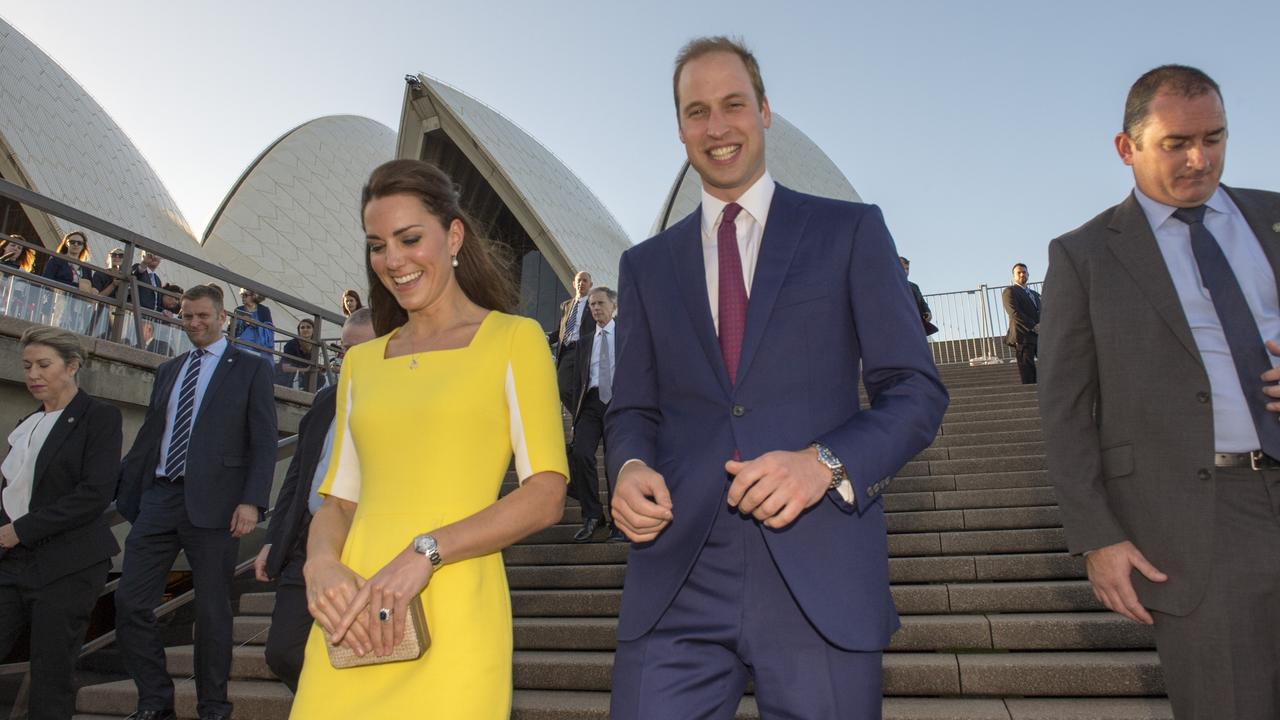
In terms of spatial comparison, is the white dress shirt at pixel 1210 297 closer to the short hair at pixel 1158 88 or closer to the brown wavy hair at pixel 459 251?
the short hair at pixel 1158 88

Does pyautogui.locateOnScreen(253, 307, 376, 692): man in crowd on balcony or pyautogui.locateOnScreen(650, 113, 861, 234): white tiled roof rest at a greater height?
pyautogui.locateOnScreen(650, 113, 861, 234): white tiled roof

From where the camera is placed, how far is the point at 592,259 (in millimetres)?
22609

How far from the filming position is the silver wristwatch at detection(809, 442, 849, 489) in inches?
55.4

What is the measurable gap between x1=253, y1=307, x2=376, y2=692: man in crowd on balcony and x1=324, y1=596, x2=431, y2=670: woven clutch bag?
1777 mm

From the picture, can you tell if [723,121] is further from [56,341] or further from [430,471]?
[56,341]

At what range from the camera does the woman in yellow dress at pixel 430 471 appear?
149cm

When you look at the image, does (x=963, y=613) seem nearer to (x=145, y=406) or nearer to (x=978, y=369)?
(x=145, y=406)

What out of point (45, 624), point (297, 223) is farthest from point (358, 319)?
point (297, 223)

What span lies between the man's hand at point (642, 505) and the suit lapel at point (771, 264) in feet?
0.82

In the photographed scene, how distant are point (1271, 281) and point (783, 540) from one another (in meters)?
1.31

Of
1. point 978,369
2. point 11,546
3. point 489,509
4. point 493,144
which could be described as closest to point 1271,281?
point 489,509

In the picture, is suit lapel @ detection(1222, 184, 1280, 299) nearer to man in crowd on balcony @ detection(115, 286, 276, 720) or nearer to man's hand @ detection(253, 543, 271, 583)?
man's hand @ detection(253, 543, 271, 583)

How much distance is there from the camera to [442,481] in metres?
1.65

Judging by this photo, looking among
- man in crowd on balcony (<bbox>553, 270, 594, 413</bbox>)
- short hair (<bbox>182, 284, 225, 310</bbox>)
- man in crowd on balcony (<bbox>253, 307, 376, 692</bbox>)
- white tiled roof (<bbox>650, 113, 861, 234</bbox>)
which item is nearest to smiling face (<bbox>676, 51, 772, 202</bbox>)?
man in crowd on balcony (<bbox>253, 307, 376, 692</bbox>)
